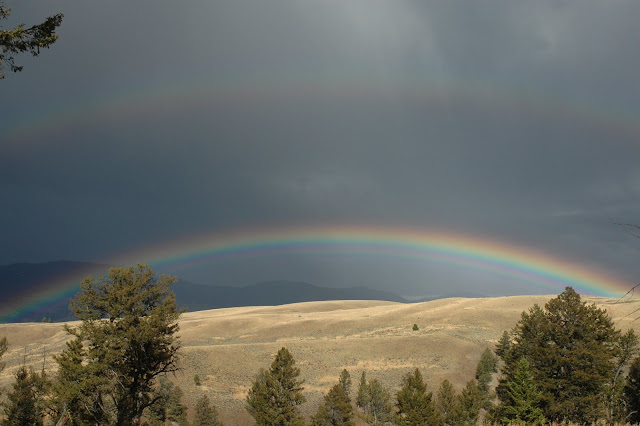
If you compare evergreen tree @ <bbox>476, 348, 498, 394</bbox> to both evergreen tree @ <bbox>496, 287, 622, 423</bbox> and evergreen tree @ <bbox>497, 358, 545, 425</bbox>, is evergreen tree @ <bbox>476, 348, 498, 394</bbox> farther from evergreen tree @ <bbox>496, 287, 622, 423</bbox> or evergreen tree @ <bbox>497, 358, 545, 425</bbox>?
evergreen tree @ <bbox>497, 358, 545, 425</bbox>

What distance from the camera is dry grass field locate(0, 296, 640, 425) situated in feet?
162

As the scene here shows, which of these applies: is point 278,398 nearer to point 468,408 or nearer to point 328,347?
point 468,408

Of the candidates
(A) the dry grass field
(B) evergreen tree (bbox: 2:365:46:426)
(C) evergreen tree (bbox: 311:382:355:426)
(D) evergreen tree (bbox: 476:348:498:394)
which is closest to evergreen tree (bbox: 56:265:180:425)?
(B) evergreen tree (bbox: 2:365:46:426)

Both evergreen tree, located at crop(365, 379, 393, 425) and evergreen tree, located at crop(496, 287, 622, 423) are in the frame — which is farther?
evergreen tree, located at crop(365, 379, 393, 425)

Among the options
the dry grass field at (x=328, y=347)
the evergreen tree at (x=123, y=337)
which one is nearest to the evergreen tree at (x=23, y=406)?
the dry grass field at (x=328, y=347)

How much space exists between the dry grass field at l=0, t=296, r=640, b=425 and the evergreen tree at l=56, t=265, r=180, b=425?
2442 cm

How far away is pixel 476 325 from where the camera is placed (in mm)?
83375

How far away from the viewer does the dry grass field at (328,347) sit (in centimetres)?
4925

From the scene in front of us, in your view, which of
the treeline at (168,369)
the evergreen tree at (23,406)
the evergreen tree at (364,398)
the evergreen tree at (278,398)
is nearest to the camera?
the treeline at (168,369)

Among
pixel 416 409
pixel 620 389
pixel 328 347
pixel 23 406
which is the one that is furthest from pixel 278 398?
pixel 328 347

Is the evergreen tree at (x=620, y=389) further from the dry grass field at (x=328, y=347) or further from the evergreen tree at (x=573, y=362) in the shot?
the evergreen tree at (x=573, y=362)

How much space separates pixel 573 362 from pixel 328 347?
164 feet

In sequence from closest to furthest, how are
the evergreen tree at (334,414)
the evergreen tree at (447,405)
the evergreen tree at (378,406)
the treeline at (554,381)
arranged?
the treeline at (554,381) → the evergreen tree at (334,414) → the evergreen tree at (447,405) → the evergreen tree at (378,406)

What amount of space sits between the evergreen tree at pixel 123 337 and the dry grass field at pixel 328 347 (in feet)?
80.1
